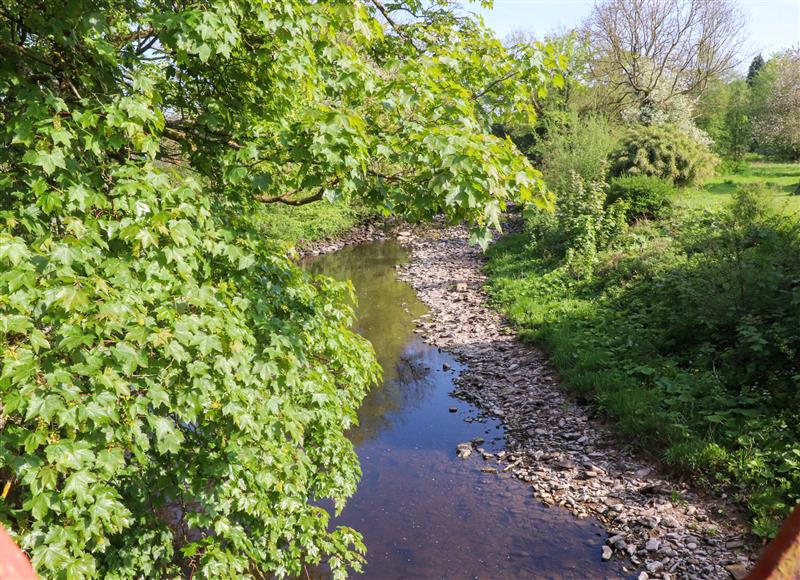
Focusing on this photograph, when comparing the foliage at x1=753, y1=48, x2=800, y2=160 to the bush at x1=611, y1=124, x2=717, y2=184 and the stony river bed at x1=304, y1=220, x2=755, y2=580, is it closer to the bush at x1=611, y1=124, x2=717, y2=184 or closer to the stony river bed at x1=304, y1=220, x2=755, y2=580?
the bush at x1=611, y1=124, x2=717, y2=184

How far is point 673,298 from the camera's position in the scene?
36.6 feet

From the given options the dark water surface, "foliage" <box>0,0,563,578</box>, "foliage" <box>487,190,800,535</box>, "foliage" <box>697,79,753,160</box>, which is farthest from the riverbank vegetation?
"foliage" <box>697,79,753,160</box>

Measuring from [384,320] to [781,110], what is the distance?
26.6 metres

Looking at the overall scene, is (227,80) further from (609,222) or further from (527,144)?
(527,144)

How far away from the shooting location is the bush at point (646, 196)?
1694 centimetres

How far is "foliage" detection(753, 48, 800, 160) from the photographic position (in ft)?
90.7

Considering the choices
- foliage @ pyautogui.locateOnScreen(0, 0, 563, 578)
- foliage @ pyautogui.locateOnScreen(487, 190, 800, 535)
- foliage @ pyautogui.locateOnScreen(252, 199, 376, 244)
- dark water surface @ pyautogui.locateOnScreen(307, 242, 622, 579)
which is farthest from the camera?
foliage @ pyautogui.locateOnScreen(252, 199, 376, 244)

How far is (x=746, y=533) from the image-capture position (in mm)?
6324

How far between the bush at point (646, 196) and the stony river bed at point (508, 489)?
22.8 ft

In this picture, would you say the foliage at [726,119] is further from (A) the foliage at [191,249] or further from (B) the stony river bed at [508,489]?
(A) the foliage at [191,249]

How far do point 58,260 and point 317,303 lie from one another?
105 inches

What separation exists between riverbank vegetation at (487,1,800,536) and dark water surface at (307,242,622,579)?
6.60 ft

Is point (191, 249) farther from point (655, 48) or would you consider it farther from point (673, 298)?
point (655, 48)

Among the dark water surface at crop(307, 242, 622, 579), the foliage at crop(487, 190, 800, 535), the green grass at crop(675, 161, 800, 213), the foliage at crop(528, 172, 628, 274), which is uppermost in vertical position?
the green grass at crop(675, 161, 800, 213)
